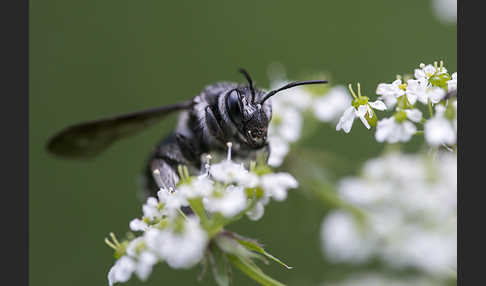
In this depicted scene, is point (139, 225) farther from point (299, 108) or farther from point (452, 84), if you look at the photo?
point (299, 108)

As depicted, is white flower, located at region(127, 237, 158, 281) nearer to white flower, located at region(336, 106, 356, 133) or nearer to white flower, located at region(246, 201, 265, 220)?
white flower, located at region(246, 201, 265, 220)

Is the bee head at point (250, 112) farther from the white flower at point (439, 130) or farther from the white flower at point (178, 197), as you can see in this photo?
the white flower at point (439, 130)

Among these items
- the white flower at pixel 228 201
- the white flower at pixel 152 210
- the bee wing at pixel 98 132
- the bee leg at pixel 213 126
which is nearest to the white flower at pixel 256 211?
the white flower at pixel 228 201

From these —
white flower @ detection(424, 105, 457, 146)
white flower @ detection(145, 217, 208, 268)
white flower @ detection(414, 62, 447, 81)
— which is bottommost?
white flower @ detection(145, 217, 208, 268)

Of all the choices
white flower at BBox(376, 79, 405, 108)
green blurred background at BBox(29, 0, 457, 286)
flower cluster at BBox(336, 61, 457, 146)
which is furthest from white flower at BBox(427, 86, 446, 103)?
green blurred background at BBox(29, 0, 457, 286)

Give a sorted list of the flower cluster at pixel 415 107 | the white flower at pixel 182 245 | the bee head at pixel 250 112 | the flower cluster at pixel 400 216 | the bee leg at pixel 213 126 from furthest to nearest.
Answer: the flower cluster at pixel 400 216 → the bee leg at pixel 213 126 → the bee head at pixel 250 112 → the flower cluster at pixel 415 107 → the white flower at pixel 182 245

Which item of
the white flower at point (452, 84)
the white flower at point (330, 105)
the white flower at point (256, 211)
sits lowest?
the white flower at point (256, 211)
